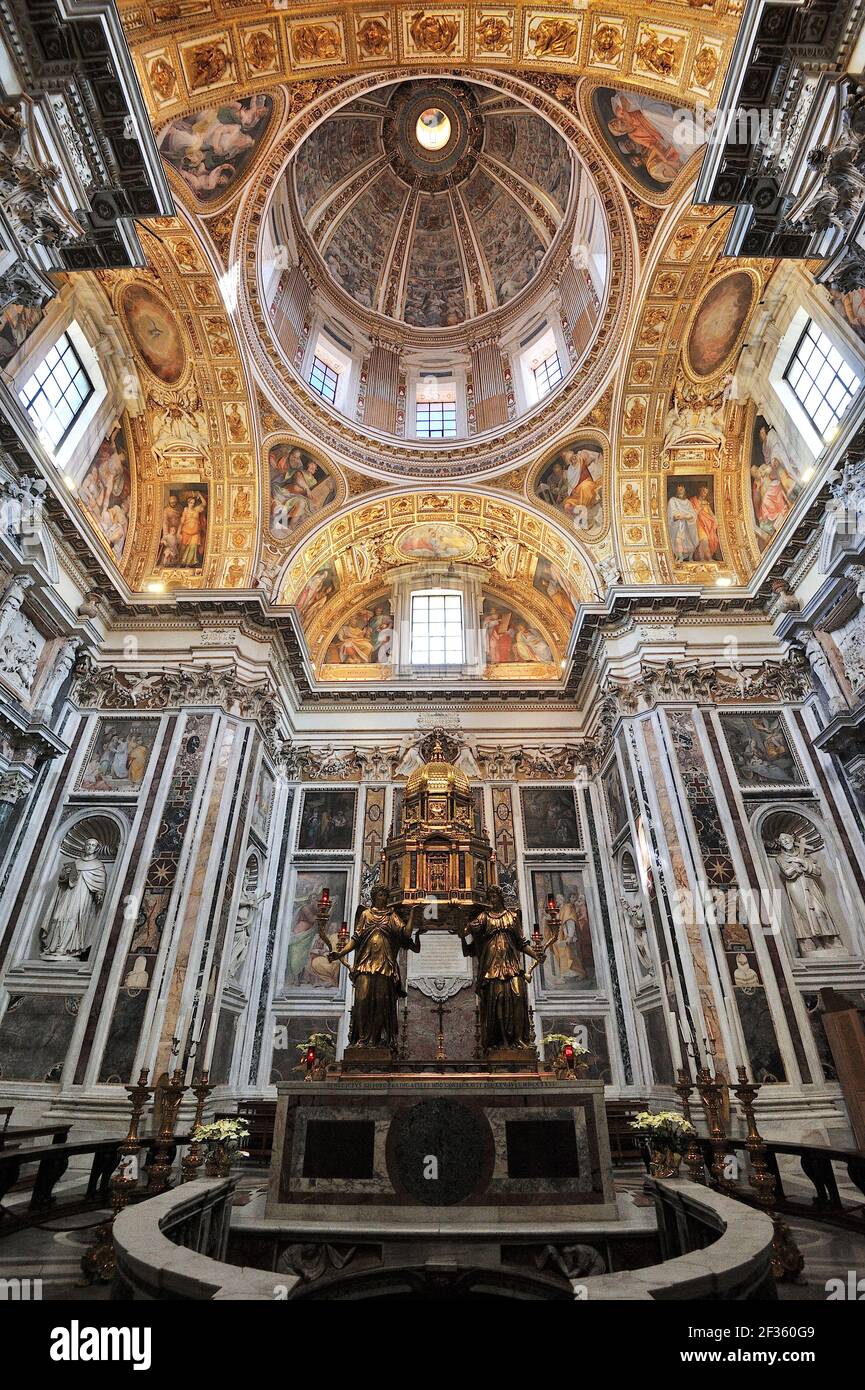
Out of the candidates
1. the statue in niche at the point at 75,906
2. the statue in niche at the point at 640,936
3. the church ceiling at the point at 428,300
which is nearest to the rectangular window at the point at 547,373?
the church ceiling at the point at 428,300

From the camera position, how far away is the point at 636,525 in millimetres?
18094

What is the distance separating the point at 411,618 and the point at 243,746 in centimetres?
816

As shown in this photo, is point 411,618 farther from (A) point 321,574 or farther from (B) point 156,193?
(B) point 156,193

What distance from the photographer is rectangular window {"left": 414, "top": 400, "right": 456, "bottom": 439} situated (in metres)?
21.3

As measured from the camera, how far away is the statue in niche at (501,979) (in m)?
8.94

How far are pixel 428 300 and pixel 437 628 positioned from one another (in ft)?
36.7

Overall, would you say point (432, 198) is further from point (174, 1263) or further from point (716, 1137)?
point (174, 1263)

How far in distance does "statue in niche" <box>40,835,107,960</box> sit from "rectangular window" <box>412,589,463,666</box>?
10.6 m

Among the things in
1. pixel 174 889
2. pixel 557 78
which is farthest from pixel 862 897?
pixel 557 78

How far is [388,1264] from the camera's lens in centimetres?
575

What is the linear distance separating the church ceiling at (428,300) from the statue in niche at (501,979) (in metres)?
10.5

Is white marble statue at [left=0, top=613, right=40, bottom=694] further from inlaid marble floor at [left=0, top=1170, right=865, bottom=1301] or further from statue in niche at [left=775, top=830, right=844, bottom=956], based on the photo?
statue in niche at [left=775, top=830, right=844, bottom=956]

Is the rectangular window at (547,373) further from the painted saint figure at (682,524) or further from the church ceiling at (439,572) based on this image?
the painted saint figure at (682,524)

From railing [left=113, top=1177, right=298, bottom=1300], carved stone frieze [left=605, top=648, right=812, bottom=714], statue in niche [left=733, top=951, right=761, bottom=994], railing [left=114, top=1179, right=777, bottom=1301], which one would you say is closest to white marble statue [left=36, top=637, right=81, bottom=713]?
railing [left=114, top=1179, right=777, bottom=1301]
